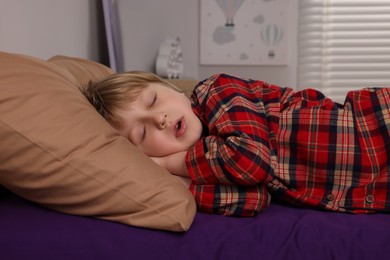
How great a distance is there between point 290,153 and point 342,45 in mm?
2242

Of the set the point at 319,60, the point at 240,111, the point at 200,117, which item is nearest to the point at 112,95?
the point at 200,117

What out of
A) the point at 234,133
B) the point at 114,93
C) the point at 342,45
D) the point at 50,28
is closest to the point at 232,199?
the point at 234,133

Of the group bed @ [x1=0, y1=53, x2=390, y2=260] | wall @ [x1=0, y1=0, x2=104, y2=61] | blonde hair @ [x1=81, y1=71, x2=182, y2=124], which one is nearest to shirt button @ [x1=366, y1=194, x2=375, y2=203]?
bed @ [x1=0, y1=53, x2=390, y2=260]

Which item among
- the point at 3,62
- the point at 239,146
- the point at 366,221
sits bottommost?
the point at 366,221

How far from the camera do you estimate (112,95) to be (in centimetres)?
116

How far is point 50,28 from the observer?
1.79m

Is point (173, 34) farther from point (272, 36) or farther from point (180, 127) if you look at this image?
point (180, 127)

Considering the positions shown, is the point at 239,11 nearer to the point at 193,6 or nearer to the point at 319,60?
the point at 193,6

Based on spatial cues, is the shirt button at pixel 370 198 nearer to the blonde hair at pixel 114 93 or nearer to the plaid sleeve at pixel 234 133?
the plaid sleeve at pixel 234 133

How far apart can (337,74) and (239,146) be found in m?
2.36

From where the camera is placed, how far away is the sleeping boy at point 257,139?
97 cm

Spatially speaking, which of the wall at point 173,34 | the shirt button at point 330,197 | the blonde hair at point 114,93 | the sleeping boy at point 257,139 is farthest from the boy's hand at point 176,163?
the wall at point 173,34

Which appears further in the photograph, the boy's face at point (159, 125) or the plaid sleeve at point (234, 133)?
the boy's face at point (159, 125)

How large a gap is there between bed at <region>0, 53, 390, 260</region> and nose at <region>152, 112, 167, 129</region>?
0.24 meters
